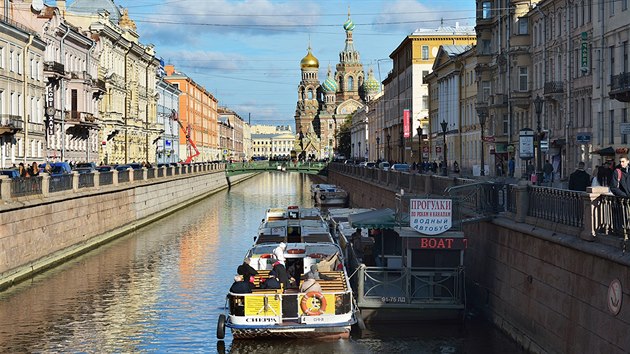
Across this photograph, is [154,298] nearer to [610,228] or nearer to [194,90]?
[610,228]

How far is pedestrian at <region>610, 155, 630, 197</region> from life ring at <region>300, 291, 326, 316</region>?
7.62 meters

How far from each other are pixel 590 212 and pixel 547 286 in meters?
2.78

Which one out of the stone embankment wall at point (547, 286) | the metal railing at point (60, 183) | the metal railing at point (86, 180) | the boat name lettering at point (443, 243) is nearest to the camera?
the stone embankment wall at point (547, 286)

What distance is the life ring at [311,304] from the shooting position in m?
26.1

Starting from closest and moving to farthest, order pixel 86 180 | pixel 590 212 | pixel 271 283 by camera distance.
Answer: pixel 590 212, pixel 271 283, pixel 86 180

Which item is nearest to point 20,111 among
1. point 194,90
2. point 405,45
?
point 405,45

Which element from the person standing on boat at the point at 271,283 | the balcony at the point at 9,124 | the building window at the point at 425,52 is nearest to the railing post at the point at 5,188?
the person standing on boat at the point at 271,283

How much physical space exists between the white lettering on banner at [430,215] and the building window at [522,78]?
142 feet

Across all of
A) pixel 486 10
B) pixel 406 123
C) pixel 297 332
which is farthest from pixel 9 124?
pixel 406 123

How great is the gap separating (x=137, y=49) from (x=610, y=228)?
98586 mm

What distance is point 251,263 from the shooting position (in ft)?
102

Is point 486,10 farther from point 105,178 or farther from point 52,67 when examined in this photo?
point 105,178

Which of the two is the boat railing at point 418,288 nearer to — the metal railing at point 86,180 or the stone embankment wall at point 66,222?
the stone embankment wall at point 66,222

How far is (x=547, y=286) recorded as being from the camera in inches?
917
